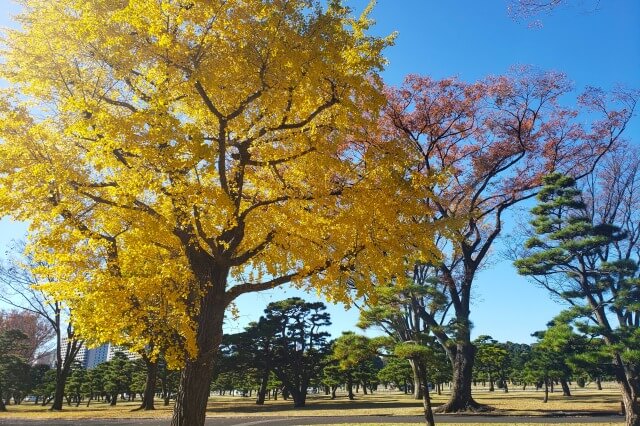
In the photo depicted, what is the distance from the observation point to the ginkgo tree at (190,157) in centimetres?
592

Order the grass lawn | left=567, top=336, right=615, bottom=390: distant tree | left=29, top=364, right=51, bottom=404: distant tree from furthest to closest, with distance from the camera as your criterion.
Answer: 1. left=29, top=364, right=51, bottom=404: distant tree
2. the grass lawn
3. left=567, top=336, right=615, bottom=390: distant tree

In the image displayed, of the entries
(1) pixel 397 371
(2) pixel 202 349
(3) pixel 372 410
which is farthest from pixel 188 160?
(1) pixel 397 371

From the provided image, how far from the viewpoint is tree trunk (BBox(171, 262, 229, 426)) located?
23.4 feet

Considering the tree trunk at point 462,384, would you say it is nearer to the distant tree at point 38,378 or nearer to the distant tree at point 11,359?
the distant tree at point 11,359

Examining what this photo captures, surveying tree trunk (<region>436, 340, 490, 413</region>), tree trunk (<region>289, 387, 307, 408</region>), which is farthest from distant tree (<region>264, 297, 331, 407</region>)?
tree trunk (<region>436, 340, 490, 413</region>)

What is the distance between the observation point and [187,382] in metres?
7.21

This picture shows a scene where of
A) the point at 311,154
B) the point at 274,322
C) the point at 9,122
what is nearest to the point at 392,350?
the point at 311,154

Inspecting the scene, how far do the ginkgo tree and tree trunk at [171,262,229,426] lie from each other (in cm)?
2

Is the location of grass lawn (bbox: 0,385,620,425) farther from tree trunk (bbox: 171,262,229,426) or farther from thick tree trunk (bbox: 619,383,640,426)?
tree trunk (bbox: 171,262,229,426)

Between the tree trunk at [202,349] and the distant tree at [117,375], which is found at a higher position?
the tree trunk at [202,349]

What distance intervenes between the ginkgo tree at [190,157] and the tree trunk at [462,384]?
14.2 m

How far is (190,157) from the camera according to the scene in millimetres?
5668

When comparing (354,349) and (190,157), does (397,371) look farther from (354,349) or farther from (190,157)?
(190,157)

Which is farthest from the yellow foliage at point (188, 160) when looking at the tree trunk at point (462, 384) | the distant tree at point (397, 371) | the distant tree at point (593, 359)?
the distant tree at point (397, 371)
